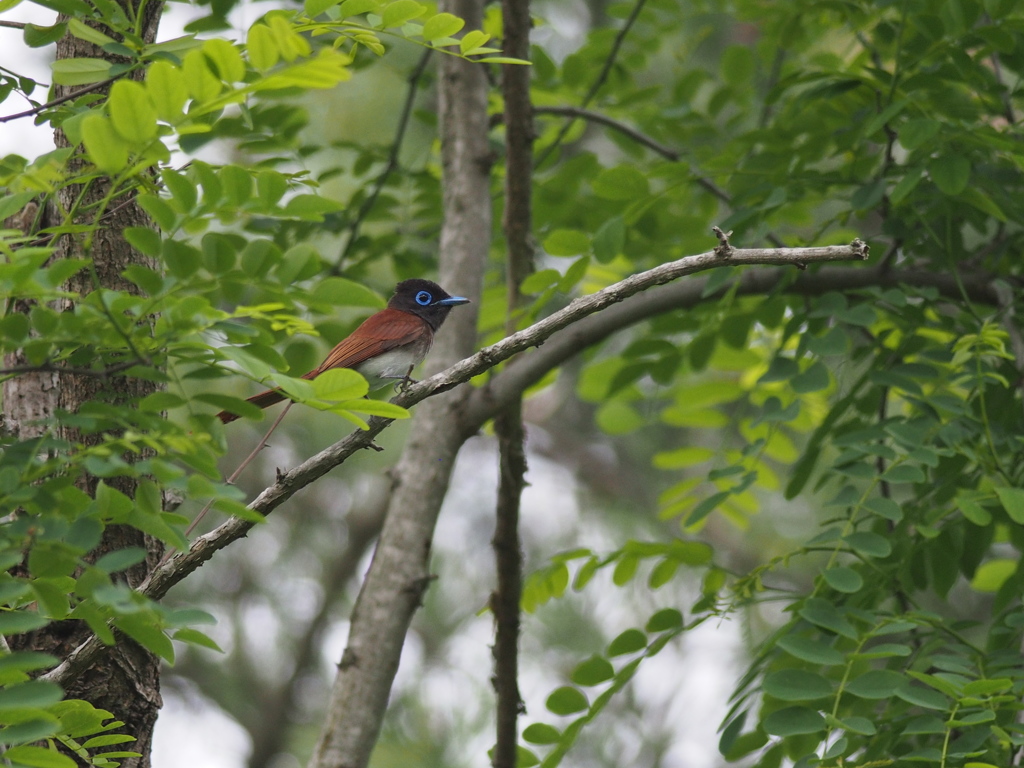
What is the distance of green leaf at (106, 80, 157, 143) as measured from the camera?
179 cm

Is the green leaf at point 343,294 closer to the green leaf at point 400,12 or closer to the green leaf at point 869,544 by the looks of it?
the green leaf at point 400,12

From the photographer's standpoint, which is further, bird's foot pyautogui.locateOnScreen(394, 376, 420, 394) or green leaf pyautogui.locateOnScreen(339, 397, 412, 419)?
bird's foot pyautogui.locateOnScreen(394, 376, 420, 394)

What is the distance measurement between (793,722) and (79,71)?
2488mm

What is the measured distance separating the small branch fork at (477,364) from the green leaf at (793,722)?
127 cm

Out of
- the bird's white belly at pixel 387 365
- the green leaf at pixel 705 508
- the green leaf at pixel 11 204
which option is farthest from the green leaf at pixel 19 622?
the bird's white belly at pixel 387 365

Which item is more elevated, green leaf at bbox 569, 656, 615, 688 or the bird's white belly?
the bird's white belly

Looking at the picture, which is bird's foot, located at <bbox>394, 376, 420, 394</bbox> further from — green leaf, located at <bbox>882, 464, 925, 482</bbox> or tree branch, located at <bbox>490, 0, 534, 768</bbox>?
green leaf, located at <bbox>882, 464, 925, 482</bbox>

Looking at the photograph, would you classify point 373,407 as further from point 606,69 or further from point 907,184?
point 606,69

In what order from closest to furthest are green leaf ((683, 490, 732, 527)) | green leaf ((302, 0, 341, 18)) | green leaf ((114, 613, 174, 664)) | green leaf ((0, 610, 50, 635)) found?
green leaf ((0, 610, 50, 635)) → green leaf ((114, 613, 174, 664)) → green leaf ((302, 0, 341, 18)) → green leaf ((683, 490, 732, 527))

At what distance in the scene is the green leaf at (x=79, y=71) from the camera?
7.61 feet

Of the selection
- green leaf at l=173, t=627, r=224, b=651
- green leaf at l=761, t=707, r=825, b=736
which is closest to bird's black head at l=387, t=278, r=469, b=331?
green leaf at l=761, t=707, r=825, b=736

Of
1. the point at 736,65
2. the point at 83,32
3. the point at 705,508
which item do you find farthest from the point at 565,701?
the point at 736,65

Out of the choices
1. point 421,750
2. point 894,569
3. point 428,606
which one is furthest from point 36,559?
point 428,606

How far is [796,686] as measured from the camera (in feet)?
9.21
